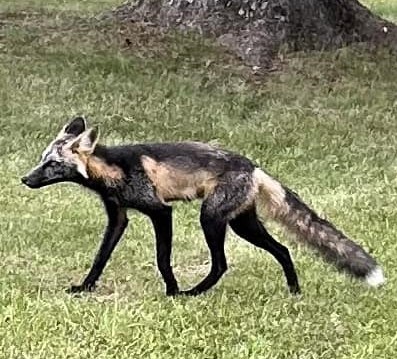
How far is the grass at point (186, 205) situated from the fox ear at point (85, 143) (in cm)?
85

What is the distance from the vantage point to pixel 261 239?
6.51 meters

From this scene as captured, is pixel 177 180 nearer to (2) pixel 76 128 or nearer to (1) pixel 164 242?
(1) pixel 164 242

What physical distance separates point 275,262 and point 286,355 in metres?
1.66

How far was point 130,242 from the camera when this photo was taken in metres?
7.61

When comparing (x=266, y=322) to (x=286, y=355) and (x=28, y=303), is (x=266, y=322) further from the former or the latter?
(x=28, y=303)

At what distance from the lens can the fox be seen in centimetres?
618

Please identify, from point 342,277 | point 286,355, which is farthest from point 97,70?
point 286,355

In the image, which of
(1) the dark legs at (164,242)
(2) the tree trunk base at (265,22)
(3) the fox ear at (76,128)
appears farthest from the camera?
(2) the tree trunk base at (265,22)

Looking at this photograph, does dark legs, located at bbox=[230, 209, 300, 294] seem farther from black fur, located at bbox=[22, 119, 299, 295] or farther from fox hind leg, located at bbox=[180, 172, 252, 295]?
fox hind leg, located at bbox=[180, 172, 252, 295]

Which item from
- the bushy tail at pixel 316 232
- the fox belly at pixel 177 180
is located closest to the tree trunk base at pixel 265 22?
the bushy tail at pixel 316 232

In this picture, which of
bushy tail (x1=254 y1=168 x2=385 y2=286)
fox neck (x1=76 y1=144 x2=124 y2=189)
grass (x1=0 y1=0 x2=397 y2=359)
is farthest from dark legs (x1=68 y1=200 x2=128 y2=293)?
bushy tail (x1=254 y1=168 x2=385 y2=286)

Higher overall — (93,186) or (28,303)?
(93,186)

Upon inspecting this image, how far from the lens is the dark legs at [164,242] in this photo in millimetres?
6238

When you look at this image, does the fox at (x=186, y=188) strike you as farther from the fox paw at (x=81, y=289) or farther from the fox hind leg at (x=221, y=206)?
the fox paw at (x=81, y=289)
